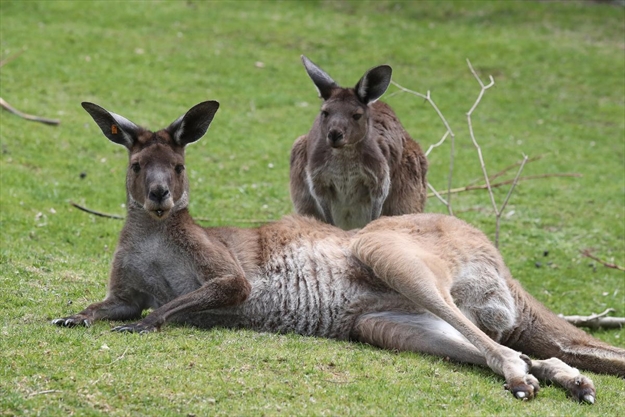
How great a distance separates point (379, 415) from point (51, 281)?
12.2 feet

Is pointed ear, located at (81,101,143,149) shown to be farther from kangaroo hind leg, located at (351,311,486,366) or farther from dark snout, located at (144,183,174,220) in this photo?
kangaroo hind leg, located at (351,311,486,366)

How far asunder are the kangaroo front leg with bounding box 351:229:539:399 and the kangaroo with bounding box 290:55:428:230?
1647 mm

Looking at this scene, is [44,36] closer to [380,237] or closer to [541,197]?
[541,197]

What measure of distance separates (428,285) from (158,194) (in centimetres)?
188

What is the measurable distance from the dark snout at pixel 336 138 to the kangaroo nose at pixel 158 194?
7.56 ft

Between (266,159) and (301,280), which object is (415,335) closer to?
(301,280)

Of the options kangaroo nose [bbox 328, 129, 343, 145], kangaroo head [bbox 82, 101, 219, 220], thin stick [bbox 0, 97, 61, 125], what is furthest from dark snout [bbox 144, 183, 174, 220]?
thin stick [bbox 0, 97, 61, 125]

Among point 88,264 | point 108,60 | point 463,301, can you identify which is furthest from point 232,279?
point 108,60

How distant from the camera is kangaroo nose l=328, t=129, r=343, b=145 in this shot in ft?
25.9

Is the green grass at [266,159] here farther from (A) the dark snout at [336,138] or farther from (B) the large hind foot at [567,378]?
(A) the dark snout at [336,138]

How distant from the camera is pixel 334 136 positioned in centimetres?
791

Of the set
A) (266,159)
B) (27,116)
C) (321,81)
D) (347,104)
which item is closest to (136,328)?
(347,104)

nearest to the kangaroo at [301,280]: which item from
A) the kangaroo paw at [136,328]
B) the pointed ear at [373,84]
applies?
the kangaroo paw at [136,328]

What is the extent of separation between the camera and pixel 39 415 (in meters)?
4.39
